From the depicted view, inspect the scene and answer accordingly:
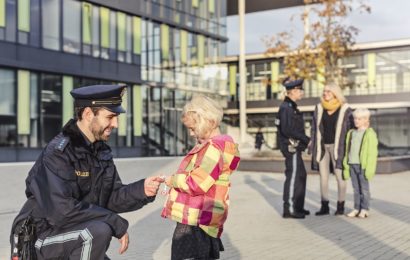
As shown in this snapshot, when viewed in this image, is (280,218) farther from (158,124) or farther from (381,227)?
(158,124)

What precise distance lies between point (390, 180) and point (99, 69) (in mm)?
19664

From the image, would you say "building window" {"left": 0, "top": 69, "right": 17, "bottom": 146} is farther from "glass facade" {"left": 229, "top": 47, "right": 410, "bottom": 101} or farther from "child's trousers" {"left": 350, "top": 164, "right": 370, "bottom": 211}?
"glass facade" {"left": 229, "top": 47, "right": 410, "bottom": 101}

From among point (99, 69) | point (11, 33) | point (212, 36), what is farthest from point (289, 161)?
point (212, 36)

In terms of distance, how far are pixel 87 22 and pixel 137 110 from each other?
20.4 ft

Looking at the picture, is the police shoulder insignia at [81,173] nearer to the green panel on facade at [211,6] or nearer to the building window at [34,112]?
the building window at [34,112]

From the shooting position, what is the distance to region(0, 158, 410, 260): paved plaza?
6141 mm

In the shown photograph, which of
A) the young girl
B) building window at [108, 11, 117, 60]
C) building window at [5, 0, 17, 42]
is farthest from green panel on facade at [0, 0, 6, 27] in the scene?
the young girl

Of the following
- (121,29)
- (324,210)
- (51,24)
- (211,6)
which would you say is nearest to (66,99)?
(51,24)

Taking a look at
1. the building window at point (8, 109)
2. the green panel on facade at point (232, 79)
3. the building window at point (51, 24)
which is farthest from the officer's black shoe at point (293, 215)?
the green panel on facade at point (232, 79)

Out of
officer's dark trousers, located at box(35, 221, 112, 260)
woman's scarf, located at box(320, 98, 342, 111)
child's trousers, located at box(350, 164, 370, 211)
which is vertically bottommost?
child's trousers, located at box(350, 164, 370, 211)

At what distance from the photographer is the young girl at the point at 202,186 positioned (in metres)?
3.61

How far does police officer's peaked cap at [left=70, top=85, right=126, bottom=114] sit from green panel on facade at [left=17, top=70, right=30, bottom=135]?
25.1 metres

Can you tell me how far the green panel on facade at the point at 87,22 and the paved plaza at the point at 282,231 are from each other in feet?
63.5

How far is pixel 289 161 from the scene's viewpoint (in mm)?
8562
